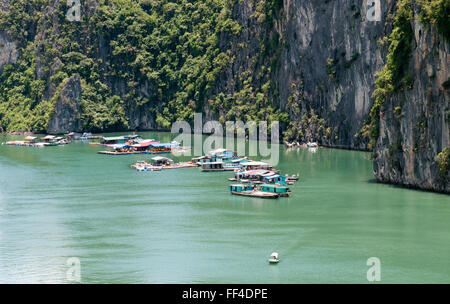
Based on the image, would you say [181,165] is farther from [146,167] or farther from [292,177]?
[292,177]

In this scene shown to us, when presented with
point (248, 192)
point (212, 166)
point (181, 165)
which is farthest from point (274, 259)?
point (181, 165)

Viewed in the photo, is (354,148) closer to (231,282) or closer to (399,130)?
(399,130)

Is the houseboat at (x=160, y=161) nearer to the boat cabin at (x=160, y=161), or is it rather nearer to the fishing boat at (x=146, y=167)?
the boat cabin at (x=160, y=161)

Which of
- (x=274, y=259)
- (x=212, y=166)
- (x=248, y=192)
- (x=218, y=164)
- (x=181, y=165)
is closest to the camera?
(x=274, y=259)

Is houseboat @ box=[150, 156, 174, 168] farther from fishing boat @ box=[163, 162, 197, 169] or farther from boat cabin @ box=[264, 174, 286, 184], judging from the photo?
boat cabin @ box=[264, 174, 286, 184]

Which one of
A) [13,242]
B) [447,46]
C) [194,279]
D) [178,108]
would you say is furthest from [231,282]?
[178,108]

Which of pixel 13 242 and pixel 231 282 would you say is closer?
pixel 231 282
